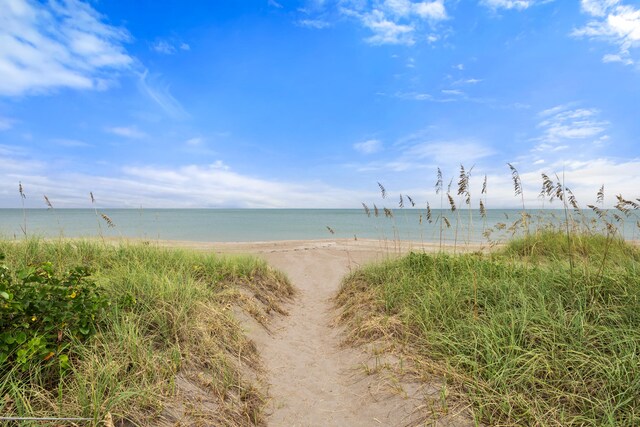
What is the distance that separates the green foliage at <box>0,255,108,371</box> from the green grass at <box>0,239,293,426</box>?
0.13 metres

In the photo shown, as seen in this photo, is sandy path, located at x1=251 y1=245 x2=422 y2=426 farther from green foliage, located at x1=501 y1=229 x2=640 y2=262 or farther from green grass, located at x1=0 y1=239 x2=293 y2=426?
green foliage, located at x1=501 y1=229 x2=640 y2=262

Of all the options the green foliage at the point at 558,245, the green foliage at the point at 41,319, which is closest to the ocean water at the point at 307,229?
the green foliage at the point at 558,245

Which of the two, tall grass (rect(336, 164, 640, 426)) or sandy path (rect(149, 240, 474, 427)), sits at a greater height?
tall grass (rect(336, 164, 640, 426))

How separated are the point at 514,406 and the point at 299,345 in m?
3.35

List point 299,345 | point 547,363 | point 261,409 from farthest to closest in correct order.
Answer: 1. point 299,345
2. point 261,409
3. point 547,363

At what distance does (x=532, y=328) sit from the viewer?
387 cm

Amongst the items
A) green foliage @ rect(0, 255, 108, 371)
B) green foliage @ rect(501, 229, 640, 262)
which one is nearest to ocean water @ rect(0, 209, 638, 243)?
green foliage @ rect(501, 229, 640, 262)

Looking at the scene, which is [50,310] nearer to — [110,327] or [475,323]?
[110,327]

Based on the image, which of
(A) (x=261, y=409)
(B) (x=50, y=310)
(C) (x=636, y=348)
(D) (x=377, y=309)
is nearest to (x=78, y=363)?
(B) (x=50, y=310)

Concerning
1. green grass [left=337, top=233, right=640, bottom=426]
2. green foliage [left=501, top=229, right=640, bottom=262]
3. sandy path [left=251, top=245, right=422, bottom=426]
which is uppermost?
green foliage [left=501, top=229, right=640, bottom=262]

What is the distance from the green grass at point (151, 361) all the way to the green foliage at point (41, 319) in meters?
0.13

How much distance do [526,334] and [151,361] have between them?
4311 mm

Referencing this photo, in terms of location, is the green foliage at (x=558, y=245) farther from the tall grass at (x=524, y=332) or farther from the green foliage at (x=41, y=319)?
the green foliage at (x=41, y=319)

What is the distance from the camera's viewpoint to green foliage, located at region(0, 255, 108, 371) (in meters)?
2.88
